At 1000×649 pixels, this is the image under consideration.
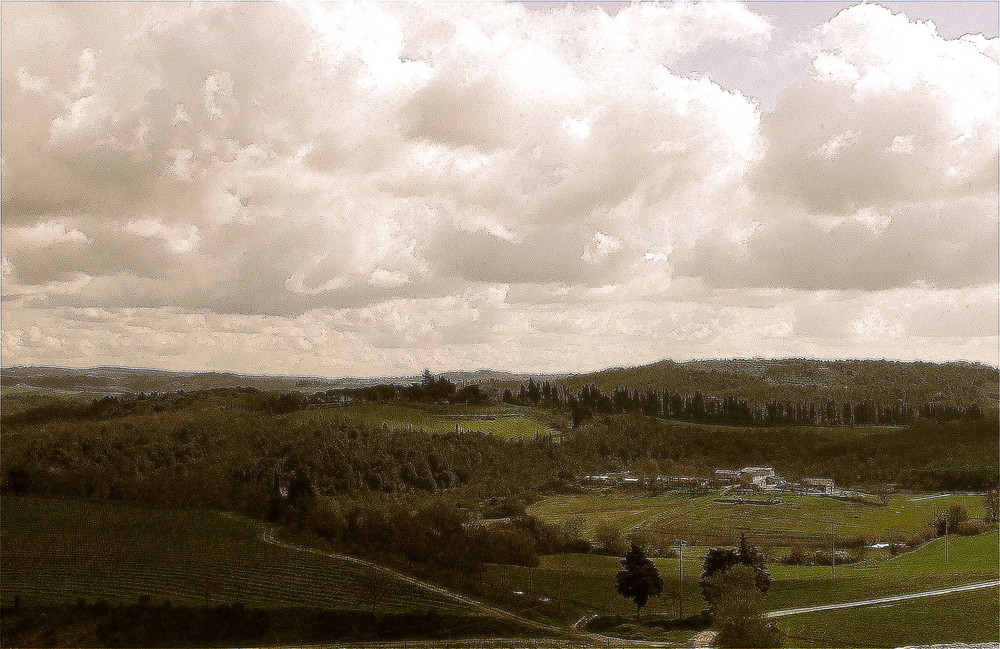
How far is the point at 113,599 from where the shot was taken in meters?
73.3

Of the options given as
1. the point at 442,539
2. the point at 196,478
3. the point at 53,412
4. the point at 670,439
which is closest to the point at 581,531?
the point at 442,539

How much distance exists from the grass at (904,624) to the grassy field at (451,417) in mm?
102650

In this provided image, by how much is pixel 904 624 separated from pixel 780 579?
17421 millimetres

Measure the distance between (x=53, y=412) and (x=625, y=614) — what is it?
10482 cm

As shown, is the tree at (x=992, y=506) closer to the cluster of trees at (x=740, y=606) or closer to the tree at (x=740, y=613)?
the cluster of trees at (x=740, y=606)

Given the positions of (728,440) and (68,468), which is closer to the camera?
(68,468)

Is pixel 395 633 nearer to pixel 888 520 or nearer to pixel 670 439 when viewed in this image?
pixel 888 520

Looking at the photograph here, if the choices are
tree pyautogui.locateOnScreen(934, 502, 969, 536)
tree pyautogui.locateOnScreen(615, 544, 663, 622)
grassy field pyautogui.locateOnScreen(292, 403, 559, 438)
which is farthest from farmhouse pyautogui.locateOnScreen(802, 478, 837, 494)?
tree pyautogui.locateOnScreen(615, 544, 663, 622)

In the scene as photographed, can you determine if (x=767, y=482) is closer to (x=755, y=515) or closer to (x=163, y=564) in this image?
(x=755, y=515)

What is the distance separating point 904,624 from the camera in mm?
61438

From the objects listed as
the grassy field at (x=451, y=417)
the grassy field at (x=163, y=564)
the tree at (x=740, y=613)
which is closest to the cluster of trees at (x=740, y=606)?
the tree at (x=740, y=613)

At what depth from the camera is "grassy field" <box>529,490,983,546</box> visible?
339ft

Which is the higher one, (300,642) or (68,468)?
(68,468)

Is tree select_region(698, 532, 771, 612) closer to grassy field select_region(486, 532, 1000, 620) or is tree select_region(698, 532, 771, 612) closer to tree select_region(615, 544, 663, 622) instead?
grassy field select_region(486, 532, 1000, 620)
